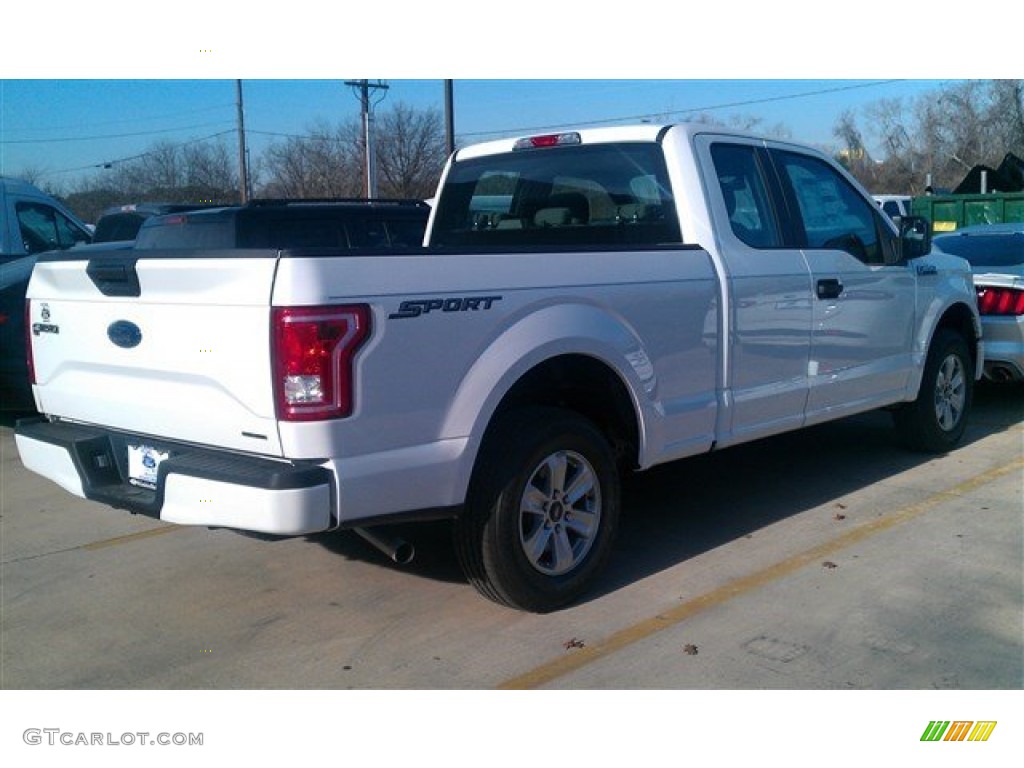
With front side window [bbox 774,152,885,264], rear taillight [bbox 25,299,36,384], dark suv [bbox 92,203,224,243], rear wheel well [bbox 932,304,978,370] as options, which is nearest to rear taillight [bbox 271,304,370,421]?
rear taillight [bbox 25,299,36,384]

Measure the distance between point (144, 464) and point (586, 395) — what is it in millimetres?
1967

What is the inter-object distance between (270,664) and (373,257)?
1706 millimetres

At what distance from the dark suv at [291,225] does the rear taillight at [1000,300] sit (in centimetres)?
463

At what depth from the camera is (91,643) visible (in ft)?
14.4

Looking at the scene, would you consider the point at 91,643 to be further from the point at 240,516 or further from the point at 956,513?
the point at 956,513

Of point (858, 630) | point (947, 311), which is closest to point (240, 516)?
point (858, 630)

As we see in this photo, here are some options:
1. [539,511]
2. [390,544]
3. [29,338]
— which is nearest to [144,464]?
[390,544]

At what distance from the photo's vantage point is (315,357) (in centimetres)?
354

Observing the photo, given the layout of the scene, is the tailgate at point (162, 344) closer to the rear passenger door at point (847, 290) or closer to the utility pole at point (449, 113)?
the rear passenger door at point (847, 290)

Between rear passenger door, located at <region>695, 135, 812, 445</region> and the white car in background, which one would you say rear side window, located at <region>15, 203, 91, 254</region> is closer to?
rear passenger door, located at <region>695, 135, 812, 445</region>

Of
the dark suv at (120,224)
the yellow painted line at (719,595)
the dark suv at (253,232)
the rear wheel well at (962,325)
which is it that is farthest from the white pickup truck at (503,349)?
the dark suv at (120,224)

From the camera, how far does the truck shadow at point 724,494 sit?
17.4 feet

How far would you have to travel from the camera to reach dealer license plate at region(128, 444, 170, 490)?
4.10 m

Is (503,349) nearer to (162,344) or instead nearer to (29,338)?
(162,344)
